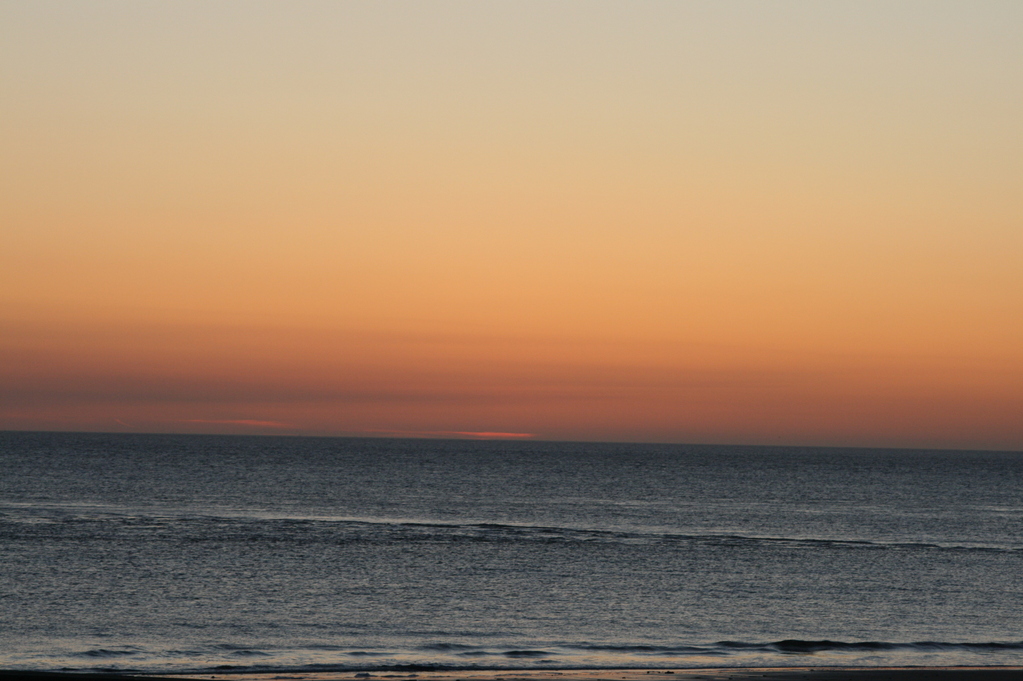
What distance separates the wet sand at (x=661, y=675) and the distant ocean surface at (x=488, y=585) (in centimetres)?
110

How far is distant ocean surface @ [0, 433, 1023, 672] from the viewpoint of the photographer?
28312mm

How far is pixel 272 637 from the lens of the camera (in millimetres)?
29609

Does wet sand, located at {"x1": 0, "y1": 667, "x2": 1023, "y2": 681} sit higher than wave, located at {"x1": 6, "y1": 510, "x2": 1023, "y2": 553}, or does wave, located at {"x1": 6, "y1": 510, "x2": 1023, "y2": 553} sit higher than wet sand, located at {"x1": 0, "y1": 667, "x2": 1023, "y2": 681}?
wet sand, located at {"x1": 0, "y1": 667, "x2": 1023, "y2": 681}

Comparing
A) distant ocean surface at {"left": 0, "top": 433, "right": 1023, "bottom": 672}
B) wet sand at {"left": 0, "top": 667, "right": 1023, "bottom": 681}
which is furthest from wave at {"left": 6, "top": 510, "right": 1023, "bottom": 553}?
wet sand at {"left": 0, "top": 667, "right": 1023, "bottom": 681}

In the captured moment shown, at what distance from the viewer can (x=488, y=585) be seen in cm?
3994

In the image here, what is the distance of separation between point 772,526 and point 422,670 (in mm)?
48063

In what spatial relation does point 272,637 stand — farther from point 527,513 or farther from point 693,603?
point 527,513

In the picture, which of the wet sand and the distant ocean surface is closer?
the wet sand

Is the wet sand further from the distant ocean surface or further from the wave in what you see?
the wave

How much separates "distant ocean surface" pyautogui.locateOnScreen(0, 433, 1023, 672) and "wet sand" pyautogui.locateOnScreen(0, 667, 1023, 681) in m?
1.10

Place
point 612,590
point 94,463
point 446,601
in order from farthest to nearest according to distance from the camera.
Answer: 1. point 94,463
2. point 612,590
3. point 446,601

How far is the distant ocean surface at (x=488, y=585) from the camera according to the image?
2831 cm

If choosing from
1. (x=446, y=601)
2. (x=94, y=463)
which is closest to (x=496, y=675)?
A: (x=446, y=601)

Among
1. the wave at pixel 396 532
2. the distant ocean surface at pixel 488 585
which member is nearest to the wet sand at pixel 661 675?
the distant ocean surface at pixel 488 585
